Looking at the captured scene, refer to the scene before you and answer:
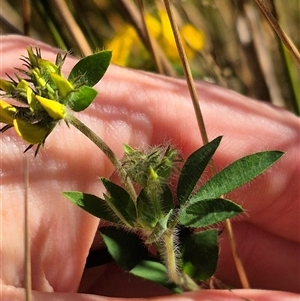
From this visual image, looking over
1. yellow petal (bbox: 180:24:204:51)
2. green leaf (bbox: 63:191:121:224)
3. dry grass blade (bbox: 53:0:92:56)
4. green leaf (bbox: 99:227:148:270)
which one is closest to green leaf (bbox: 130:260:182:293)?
green leaf (bbox: 99:227:148:270)

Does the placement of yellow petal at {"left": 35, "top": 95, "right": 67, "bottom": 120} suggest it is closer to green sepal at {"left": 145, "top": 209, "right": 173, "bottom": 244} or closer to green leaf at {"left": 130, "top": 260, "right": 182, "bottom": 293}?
green sepal at {"left": 145, "top": 209, "right": 173, "bottom": 244}

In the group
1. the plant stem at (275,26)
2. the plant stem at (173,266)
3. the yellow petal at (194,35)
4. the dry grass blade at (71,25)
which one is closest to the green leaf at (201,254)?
the plant stem at (173,266)

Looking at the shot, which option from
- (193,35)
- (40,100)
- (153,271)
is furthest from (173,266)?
(193,35)

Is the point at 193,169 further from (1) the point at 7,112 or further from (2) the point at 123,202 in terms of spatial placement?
(1) the point at 7,112

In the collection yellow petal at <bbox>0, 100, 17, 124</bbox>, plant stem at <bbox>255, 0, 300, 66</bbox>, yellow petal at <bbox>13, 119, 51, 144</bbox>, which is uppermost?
plant stem at <bbox>255, 0, 300, 66</bbox>

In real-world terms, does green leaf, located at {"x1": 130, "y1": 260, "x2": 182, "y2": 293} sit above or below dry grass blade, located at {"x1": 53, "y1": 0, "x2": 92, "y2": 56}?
below

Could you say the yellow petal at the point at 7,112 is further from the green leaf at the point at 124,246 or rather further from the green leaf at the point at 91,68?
the green leaf at the point at 124,246
